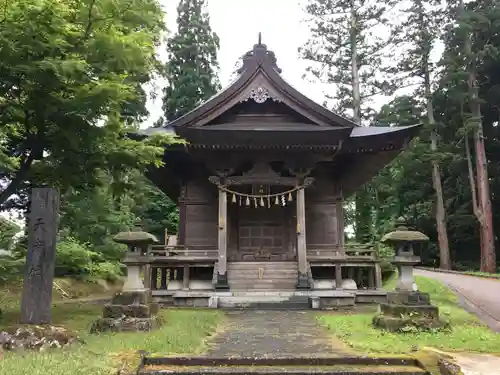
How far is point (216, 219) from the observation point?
17.5 m

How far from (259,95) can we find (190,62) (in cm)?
2523

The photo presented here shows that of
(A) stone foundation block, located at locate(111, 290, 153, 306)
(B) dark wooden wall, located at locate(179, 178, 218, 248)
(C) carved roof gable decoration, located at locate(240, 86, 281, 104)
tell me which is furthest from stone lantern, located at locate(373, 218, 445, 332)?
(B) dark wooden wall, located at locate(179, 178, 218, 248)

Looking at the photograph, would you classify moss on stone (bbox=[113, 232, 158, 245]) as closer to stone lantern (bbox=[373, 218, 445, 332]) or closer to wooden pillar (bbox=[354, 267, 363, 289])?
stone lantern (bbox=[373, 218, 445, 332])

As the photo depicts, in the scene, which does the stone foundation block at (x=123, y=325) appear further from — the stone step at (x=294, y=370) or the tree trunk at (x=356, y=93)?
the tree trunk at (x=356, y=93)

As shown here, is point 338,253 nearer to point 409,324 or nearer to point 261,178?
point 261,178

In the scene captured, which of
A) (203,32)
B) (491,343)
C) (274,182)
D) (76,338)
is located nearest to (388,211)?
(203,32)

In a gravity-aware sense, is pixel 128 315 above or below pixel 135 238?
below

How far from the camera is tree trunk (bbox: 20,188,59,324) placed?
752cm

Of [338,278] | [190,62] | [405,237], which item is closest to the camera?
[405,237]

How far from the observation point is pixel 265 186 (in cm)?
1708

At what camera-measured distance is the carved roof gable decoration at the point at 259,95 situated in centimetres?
1672

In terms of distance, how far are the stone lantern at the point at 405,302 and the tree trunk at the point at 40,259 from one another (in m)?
6.48

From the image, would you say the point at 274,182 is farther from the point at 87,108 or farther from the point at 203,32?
the point at 203,32

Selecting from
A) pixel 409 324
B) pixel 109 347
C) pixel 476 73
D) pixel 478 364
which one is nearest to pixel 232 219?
pixel 409 324
